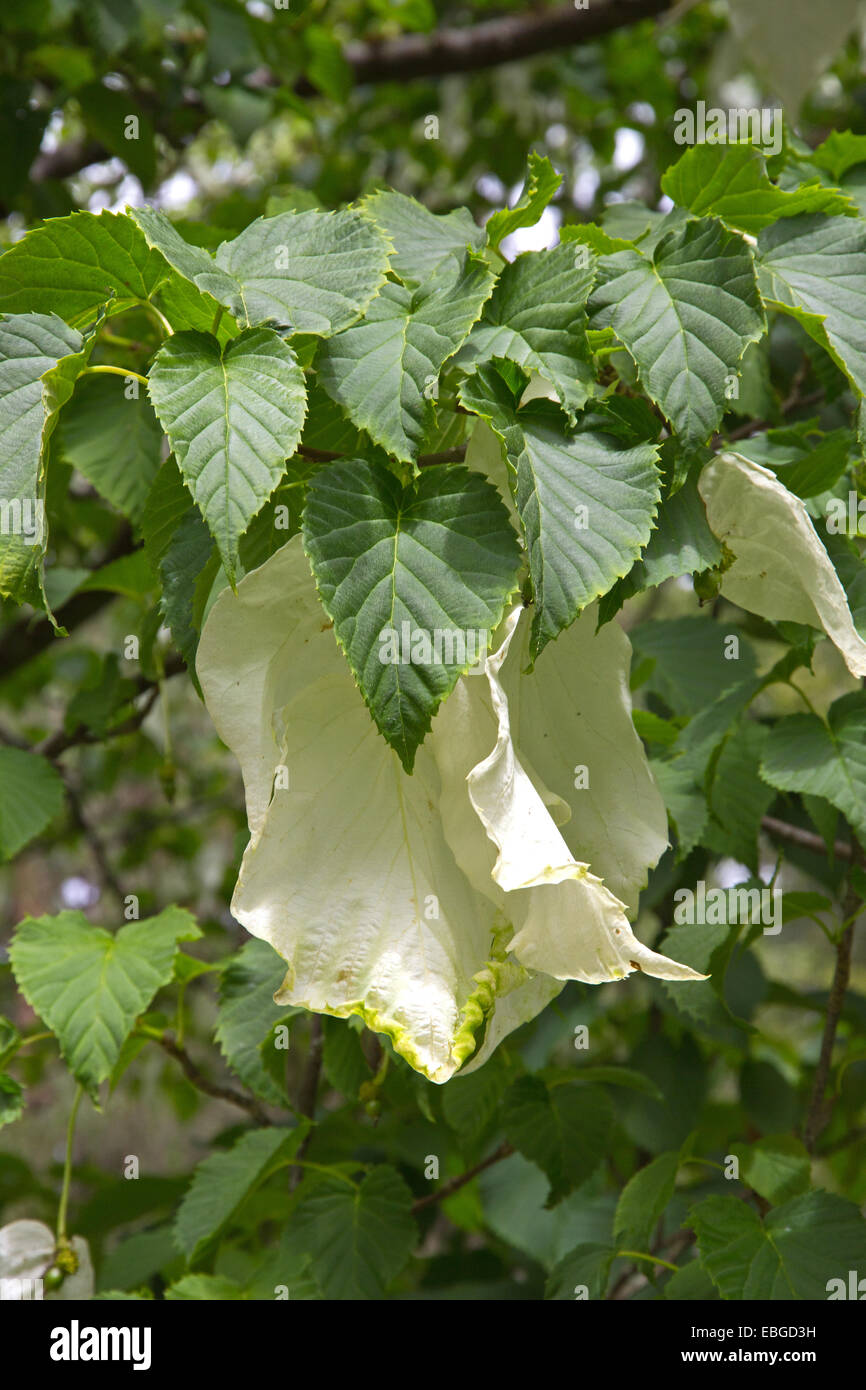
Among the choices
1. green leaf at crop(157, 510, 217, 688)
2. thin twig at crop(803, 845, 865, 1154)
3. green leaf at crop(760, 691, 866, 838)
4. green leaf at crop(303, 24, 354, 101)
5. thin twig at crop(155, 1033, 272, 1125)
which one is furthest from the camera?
green leaf at crop(303, 24, 354, 101)

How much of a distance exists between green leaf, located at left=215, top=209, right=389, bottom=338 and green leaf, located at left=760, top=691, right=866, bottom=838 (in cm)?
43

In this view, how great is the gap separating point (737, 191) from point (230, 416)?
13.6 inches

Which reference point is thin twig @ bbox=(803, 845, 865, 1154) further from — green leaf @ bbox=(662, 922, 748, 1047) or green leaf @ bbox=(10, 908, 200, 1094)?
green leaf @ bbox=(10, 908, 200, 1094)

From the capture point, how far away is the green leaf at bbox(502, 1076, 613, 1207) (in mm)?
1034

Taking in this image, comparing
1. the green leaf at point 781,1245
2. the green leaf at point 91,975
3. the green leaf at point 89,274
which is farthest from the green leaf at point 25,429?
the green leaf at point 781,1245

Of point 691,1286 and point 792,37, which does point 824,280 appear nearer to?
point 792,37

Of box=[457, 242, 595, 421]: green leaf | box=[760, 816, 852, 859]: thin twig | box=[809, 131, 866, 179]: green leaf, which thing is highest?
box=[809, 131, 866, 179]: green leaf

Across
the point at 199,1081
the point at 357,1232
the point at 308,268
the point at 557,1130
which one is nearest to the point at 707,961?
the point at 557,1130

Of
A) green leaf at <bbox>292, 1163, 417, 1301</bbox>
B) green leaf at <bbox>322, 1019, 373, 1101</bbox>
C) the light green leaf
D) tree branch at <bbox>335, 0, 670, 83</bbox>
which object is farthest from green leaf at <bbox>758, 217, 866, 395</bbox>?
tree branch at <bbox>335, 0, 670, 83</bbox>

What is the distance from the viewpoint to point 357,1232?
99cm

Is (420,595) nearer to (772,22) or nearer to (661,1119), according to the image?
(772,22)

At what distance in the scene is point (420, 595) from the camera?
22.5 inches

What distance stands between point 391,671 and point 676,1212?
101 centimetres

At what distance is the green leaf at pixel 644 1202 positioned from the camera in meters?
0.96
